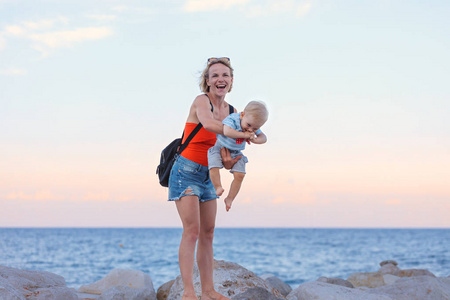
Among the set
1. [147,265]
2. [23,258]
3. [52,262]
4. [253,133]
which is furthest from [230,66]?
[23,258]

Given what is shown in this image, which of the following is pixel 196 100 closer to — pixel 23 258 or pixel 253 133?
pixel 253 133

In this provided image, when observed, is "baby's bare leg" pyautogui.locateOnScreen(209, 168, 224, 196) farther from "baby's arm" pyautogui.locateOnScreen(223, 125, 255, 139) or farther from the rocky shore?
the rocky shore

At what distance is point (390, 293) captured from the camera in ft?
26.9

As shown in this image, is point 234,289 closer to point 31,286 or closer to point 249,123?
point 249,123

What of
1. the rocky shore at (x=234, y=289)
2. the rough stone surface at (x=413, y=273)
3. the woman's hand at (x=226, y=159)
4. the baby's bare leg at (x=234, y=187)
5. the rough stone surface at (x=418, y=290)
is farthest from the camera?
the rough stone surface at (x=413, y=273)

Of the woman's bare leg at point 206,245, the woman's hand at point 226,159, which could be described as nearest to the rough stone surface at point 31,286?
the woman's bare leg at point 206,245

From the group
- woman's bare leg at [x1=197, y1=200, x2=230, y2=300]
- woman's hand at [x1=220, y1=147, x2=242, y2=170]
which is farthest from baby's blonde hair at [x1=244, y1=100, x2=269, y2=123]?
woman's bare leg at [x1=197, y1=200, x2=230, y2=300]

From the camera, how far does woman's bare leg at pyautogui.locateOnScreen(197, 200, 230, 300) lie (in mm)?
5609

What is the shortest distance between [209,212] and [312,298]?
2.34 m

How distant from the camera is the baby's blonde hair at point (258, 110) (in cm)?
478

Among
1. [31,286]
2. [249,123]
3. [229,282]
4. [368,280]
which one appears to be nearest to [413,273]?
[368,280]

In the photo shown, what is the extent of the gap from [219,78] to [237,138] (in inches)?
29.0

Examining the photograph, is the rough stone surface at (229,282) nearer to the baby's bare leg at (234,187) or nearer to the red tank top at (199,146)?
the baby's bare leg at (234,187)

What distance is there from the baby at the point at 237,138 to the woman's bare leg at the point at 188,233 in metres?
0.40
